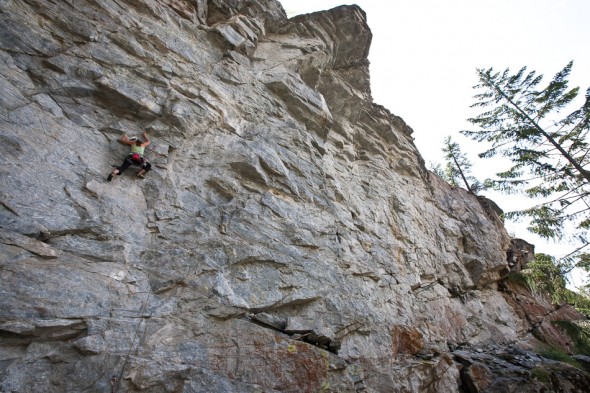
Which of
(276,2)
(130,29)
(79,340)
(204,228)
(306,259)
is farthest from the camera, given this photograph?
(276,2)

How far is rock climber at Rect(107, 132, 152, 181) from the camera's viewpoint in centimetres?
779

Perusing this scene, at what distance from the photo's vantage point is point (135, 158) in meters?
7.91

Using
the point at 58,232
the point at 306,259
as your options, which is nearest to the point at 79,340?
the point at 58,232

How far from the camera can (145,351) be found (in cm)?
572

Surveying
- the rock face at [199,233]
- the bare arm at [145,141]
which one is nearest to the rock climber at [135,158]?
the bare arm at [145,141]

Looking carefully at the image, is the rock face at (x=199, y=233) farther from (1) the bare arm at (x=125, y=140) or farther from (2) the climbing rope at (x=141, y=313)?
(1) the bare arm at (x=125, y=140)

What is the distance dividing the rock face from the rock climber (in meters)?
0.28

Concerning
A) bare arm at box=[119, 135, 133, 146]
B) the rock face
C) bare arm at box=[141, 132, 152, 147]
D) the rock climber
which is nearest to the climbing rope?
the rock face

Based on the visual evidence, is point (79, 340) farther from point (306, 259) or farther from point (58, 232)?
point (306, 259)

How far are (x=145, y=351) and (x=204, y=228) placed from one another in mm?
3355

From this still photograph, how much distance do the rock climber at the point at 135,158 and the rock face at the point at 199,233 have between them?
0.28 m

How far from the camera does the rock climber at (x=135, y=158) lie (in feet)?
25.5

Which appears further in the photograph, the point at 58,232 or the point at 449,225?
the point at 449,225

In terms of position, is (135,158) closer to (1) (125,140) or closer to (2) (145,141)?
(1) (125,140)
